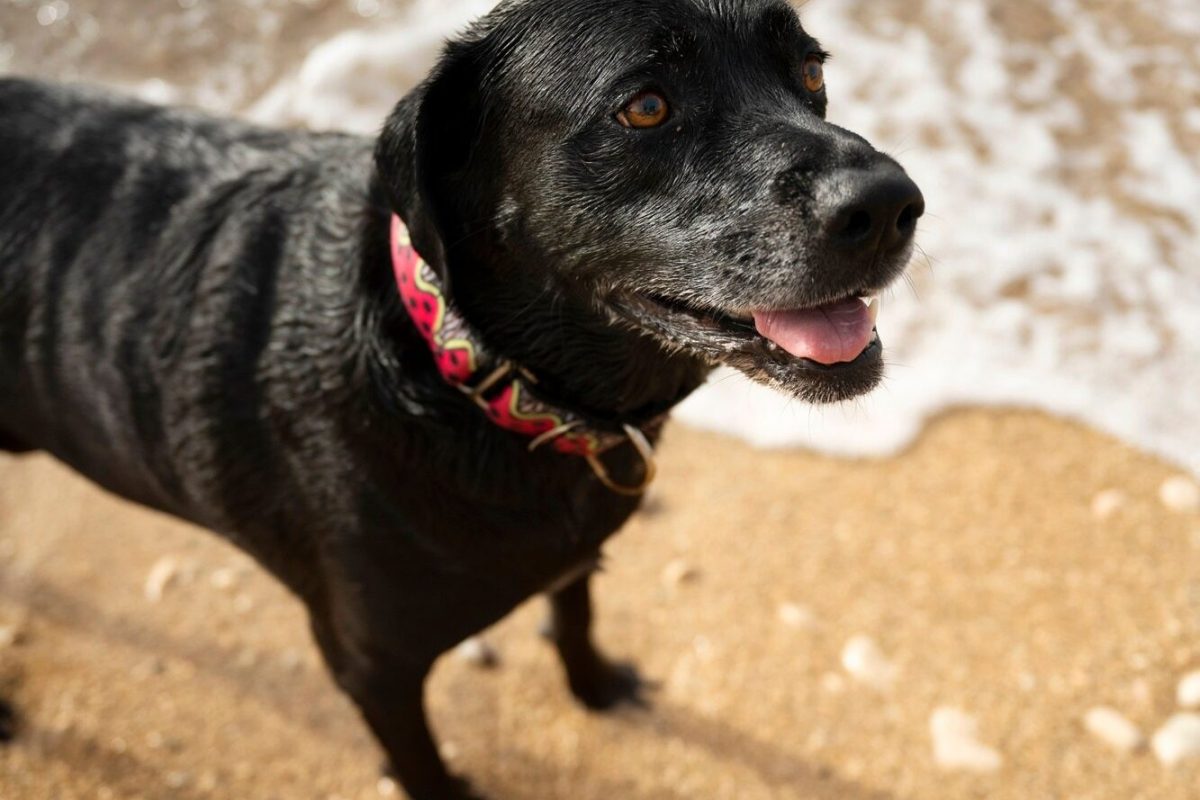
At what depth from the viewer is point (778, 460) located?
150 inches

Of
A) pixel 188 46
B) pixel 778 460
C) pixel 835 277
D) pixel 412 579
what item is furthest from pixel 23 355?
pixel 188 46

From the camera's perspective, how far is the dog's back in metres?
2.32

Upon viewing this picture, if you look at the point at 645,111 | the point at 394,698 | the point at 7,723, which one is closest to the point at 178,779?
the point at 7,723

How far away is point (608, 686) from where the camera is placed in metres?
3.18

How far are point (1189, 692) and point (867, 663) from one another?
91 centimetres

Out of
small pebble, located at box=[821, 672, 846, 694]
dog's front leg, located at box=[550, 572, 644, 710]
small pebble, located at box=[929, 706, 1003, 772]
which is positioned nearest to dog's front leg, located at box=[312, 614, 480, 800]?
dog's front leg, located at box=[550, 572, 644, 710]

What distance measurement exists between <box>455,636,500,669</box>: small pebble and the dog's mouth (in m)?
1.59

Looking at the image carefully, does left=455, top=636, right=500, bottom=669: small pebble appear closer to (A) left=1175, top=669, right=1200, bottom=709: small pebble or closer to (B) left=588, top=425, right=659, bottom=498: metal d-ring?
(B) left=588, top=425, right=659, bottom=498: metal d-ring

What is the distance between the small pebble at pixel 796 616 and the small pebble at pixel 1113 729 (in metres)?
0.84

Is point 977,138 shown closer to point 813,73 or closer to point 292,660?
point 813,73

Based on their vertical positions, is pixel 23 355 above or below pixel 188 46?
above

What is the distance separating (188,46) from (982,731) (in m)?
5.40

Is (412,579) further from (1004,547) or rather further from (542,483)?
(1004,547)

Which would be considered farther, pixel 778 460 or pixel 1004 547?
pixel 778 460
